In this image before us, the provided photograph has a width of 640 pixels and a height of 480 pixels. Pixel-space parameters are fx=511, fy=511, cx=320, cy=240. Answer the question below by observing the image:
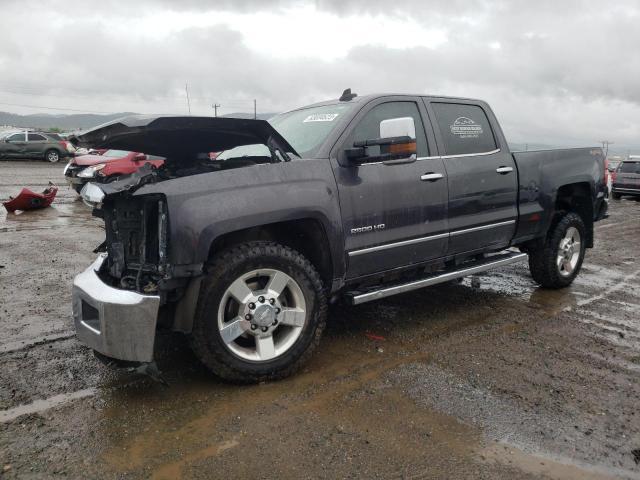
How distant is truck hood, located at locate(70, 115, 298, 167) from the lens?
308cm

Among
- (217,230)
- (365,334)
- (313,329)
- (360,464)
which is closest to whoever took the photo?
(360,464)

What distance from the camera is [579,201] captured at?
5801 mm

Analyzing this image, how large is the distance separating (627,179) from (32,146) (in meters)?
25.4

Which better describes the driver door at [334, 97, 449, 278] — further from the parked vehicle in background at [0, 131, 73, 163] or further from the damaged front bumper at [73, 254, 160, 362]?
the parked vehicle in background at [0, 131, 73, 163]

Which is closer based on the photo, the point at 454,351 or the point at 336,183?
the point at 336,183

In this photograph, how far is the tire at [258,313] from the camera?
306 cm

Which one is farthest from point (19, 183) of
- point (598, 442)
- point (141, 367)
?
point (598, 442)

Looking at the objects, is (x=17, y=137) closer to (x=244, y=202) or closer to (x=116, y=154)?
Answer: (x=116, y=154)

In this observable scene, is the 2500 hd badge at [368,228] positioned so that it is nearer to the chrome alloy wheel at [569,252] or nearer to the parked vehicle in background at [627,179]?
the chrome alloy wheel at [569,252]

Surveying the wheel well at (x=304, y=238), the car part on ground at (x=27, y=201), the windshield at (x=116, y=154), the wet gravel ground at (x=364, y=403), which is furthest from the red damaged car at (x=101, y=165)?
the wheel well at (x=304, y=238)

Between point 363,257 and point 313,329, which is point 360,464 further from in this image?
point 363,257

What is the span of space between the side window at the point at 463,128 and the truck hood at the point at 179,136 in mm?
1637

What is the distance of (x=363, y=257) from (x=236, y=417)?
1441 mm

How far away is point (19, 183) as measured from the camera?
15609 mm
